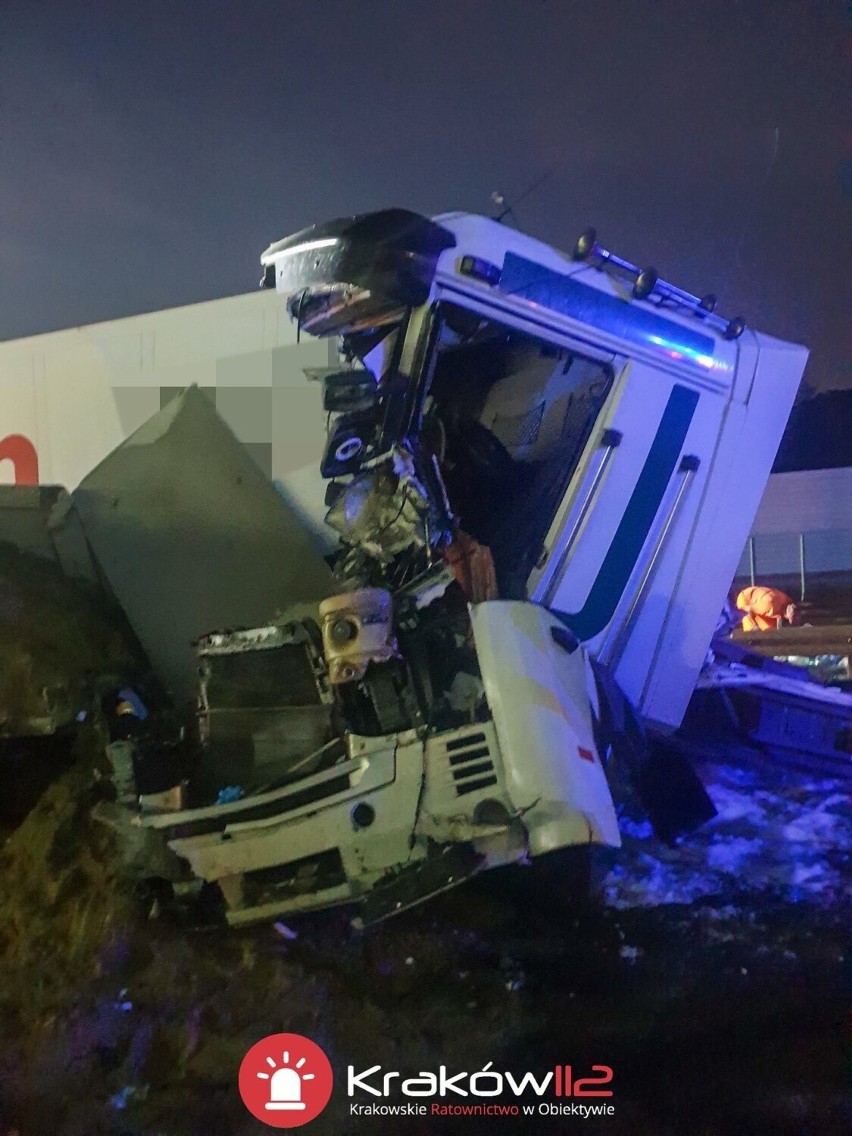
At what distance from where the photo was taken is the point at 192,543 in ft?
9.07

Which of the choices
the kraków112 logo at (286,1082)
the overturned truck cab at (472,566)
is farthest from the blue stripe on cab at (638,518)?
the kraków112 logo at (286,1082)

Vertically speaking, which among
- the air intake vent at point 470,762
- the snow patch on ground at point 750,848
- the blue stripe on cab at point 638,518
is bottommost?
the snow patch on ground at point 750,848

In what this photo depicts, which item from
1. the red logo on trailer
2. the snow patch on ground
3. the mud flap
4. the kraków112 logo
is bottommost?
the kraków112 logo

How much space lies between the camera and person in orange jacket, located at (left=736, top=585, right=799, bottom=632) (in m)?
4.70

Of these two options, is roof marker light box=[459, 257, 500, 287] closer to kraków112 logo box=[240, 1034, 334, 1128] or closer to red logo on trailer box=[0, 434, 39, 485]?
kraków112 logo box=[240, 1034, 334, 1128]

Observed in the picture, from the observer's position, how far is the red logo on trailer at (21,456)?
135 inches

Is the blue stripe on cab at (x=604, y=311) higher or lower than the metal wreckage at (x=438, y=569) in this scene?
higher

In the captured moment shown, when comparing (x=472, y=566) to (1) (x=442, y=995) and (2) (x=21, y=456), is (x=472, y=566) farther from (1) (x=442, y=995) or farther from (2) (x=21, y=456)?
Result: (2) (x=21, y=456)

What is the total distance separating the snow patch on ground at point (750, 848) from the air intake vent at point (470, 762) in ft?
1.93

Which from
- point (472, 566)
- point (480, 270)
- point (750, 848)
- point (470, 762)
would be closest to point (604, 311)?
point (480, 270)

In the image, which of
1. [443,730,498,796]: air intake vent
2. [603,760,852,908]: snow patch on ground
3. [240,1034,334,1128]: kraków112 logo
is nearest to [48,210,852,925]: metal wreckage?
[443,730,498,796]: air intake vent

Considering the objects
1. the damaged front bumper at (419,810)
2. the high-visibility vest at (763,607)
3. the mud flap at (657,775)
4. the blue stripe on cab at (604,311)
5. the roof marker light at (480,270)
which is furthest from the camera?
the high-visibility vest at (763,607)

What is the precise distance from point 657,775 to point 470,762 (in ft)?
3.13

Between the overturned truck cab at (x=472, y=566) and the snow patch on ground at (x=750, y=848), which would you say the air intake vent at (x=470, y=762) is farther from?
the snow patch on ground at (x=750, y=848)
